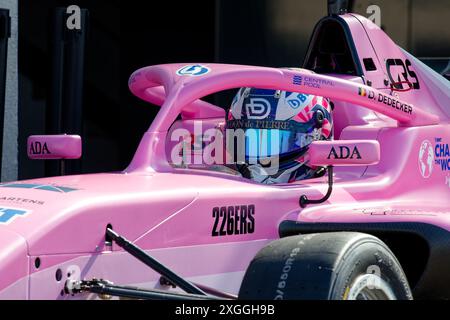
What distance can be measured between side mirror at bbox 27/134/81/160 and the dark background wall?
5.42m

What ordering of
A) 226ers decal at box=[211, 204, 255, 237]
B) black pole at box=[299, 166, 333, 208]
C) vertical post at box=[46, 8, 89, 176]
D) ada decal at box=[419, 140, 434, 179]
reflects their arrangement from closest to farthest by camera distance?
226ers decal at box=[211, 204, 255, 237], black pole at box=[299, 166, 333, 208], ada decal at box=[419, 140, 434, 179], vertical post at box=[46, 8, 89, 176]

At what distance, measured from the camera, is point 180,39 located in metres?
10.5

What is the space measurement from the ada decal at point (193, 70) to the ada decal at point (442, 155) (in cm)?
141

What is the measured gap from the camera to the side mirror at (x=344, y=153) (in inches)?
159

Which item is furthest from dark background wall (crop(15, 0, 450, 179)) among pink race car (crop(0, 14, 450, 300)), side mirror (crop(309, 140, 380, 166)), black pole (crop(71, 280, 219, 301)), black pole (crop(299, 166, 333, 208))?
black pole (crop(71, 280, 219, 301))

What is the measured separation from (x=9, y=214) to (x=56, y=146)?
1049mm

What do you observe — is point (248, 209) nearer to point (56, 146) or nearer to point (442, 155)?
point (56, 146)

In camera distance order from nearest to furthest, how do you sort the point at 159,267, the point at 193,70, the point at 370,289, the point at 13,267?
the point at 13,267 < the point at 159,267 < the point at 370,289 < the point at 193,70

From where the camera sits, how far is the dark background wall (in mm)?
10227

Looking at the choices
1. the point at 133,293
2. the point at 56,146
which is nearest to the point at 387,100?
the point at 56,146

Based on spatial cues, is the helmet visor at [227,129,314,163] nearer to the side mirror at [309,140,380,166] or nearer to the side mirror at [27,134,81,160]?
the side mirror at [309,140,380,166]

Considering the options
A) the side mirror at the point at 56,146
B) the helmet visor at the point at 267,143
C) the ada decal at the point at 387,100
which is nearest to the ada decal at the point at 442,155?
the ada decal at the point at 387,100
